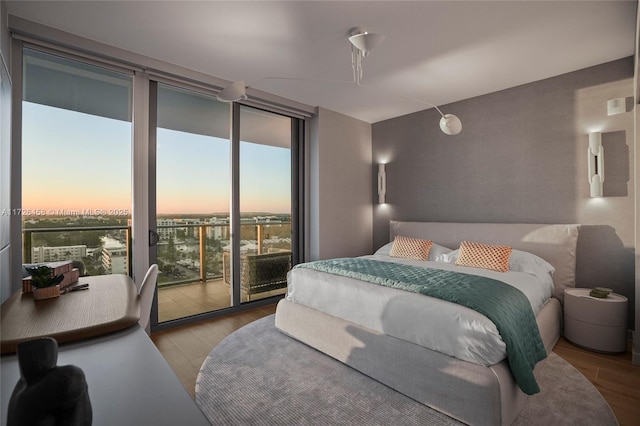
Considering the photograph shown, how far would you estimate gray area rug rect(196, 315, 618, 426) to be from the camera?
5.94ft

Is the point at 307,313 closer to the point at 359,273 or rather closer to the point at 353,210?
the point at 359,273

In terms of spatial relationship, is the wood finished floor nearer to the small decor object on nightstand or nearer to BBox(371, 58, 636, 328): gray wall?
the small decor object on nightstand

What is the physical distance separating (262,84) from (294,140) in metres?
1.01

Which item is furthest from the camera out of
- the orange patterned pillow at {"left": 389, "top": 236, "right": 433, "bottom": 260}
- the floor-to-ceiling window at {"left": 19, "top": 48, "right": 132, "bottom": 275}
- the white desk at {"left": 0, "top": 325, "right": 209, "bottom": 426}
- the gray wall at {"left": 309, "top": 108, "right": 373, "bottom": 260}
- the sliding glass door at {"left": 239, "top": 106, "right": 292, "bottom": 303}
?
the gray wall at {"left": 309, "top": 108, "right": 373, "bottom": 260}

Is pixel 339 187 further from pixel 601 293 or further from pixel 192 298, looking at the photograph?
pixel 601 293

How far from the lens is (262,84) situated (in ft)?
11.7

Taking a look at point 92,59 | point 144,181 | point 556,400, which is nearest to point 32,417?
point 556,400

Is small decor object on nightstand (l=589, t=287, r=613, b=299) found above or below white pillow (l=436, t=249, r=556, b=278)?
below

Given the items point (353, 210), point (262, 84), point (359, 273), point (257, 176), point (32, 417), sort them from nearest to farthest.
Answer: point (32, 417) < point (359, 273) < point (262, 84) < point (257, 176) < point (353, 210)

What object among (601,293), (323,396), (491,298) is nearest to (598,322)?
(601,293)

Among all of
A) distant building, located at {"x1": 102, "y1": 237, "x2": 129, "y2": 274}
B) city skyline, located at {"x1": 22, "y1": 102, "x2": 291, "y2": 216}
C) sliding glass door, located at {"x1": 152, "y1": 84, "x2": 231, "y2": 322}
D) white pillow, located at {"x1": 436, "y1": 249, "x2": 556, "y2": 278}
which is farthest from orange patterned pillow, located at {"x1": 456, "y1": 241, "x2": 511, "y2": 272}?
distant building, located at {"x1": 102, "y1": 237, "x2": 129, "y2": 274}

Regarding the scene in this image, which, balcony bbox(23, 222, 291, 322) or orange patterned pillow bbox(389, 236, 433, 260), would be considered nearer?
balcony bbox(23, 222, 291, 322)

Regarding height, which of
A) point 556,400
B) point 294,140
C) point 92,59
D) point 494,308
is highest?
point 92,59

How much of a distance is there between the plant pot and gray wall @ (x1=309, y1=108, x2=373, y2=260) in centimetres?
309
